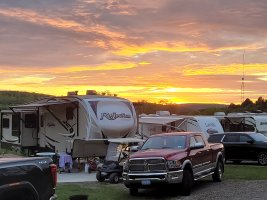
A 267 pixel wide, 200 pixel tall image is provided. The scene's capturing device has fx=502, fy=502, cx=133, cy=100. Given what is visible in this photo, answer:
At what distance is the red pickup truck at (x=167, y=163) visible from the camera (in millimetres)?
13930

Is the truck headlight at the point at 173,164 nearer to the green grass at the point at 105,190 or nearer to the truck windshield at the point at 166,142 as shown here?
the green grass at the point at 105,190

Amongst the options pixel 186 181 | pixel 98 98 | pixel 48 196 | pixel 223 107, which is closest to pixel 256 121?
pixel 98 98

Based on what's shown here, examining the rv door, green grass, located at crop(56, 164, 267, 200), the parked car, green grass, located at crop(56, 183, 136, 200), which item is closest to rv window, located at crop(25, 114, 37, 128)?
the rv door

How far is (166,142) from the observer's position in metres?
15.5

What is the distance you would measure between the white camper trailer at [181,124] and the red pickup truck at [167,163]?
12.6 meters

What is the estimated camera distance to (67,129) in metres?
23.4

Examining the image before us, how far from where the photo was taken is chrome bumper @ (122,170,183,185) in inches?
544

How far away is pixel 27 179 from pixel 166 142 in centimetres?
853

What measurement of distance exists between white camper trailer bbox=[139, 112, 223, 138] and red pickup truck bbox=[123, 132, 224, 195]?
12620 mm

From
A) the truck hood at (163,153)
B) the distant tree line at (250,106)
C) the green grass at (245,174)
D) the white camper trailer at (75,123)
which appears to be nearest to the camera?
the truck hood at (163,153)

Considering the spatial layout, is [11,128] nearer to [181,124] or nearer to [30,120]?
[30,120]

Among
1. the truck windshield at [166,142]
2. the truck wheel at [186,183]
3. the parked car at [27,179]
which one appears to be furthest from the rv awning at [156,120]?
the parked car at [27,179]

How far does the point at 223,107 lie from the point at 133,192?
55.3 meters

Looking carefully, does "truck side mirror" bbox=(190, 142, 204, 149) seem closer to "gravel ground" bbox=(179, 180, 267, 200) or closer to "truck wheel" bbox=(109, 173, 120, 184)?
"gravel ground" bbox=(179, 180, 267, 200)
